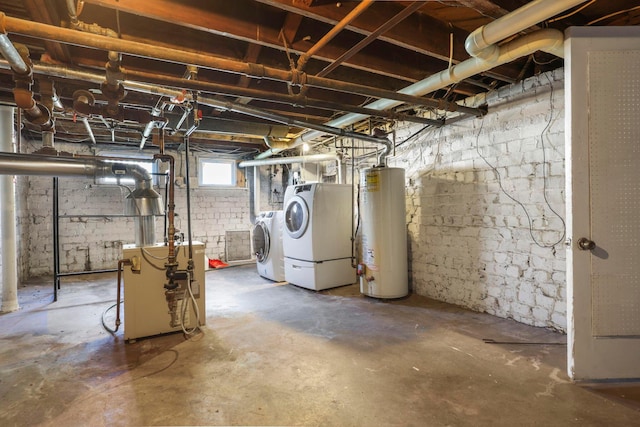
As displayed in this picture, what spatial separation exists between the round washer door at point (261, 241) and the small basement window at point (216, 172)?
6.50 feet

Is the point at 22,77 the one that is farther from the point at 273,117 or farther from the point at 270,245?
the point at 270,245

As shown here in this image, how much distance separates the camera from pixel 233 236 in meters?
6.74

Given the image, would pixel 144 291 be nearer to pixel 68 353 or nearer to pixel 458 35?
pixel 68 353

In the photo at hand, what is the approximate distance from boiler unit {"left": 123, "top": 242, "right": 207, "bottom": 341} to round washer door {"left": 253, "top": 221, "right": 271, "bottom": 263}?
2079 millimetres

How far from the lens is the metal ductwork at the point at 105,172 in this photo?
279 centimetres

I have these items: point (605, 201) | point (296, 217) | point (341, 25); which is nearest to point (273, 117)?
point (341, 25)

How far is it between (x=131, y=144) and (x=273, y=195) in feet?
9.22

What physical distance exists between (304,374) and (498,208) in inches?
95.1

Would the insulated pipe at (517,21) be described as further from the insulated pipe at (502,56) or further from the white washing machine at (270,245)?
the white washing machine at (270,245)

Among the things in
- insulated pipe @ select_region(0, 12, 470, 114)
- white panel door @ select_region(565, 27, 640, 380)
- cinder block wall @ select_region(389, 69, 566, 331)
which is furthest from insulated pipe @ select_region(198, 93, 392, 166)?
white panel door @ select_region(565, 27, 640, 380)

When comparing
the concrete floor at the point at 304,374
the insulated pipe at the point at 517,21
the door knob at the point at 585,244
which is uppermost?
the insulated pipe at the point at 517,21

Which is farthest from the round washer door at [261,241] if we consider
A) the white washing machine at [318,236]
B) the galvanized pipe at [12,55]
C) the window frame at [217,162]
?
the galvanized pipe at [12,55]

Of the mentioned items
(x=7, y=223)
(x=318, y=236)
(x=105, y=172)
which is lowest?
(x=318, y=236)

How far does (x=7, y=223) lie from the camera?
355 centimetres
